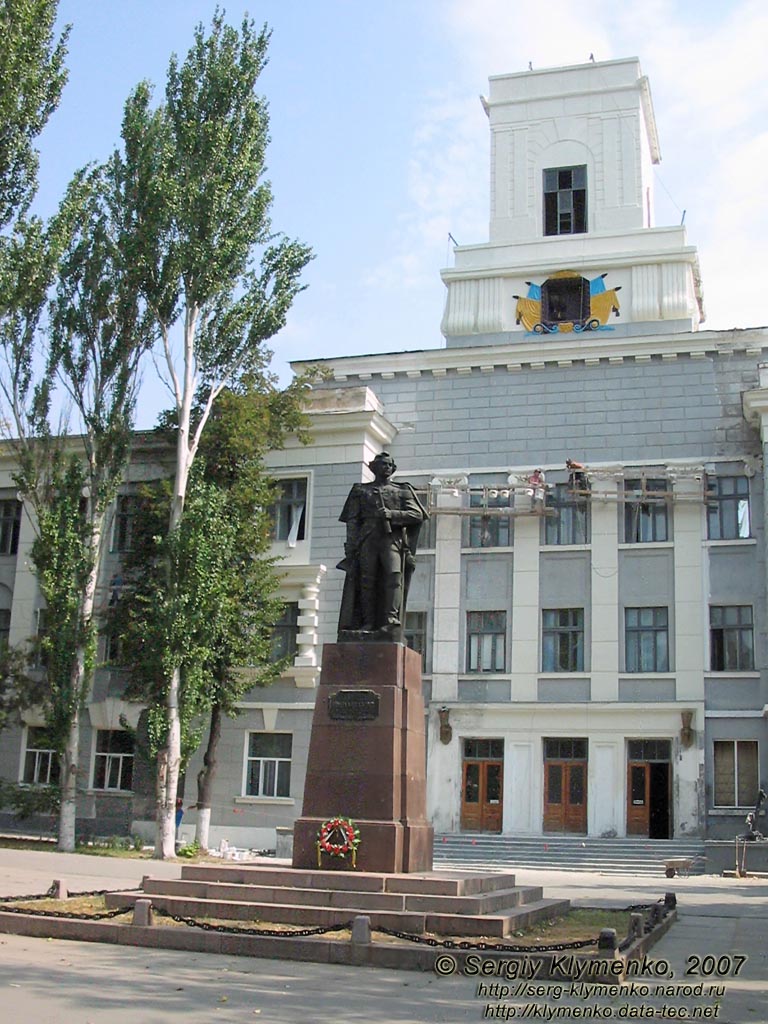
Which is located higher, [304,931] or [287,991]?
[304,931]

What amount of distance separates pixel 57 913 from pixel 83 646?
1472cm

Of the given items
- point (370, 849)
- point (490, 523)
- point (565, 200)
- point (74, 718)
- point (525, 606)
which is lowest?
point (370, 849)

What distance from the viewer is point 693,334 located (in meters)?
29.8

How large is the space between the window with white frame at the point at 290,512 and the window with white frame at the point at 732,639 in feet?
33.9

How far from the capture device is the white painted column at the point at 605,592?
28375 millimetres

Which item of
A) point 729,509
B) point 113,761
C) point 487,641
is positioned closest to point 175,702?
point 113,761


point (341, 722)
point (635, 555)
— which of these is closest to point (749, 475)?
point (635, 555)

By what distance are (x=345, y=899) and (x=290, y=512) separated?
19594mm

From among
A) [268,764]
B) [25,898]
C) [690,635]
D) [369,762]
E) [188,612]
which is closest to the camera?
[25,898]

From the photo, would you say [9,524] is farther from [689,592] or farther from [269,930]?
[269,930]

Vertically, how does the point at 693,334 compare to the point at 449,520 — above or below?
above

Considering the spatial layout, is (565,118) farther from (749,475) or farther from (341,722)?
(341,722)

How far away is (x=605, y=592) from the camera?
2886 cm

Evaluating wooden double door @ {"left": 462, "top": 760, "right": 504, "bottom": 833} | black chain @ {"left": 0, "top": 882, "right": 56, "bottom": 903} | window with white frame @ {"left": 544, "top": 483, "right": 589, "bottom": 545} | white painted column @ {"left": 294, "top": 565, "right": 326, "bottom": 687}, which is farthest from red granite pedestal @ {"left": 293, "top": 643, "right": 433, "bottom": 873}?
window with white frame @ {"left": 544, "top": 483, "right": 589, "bottom": 545}
